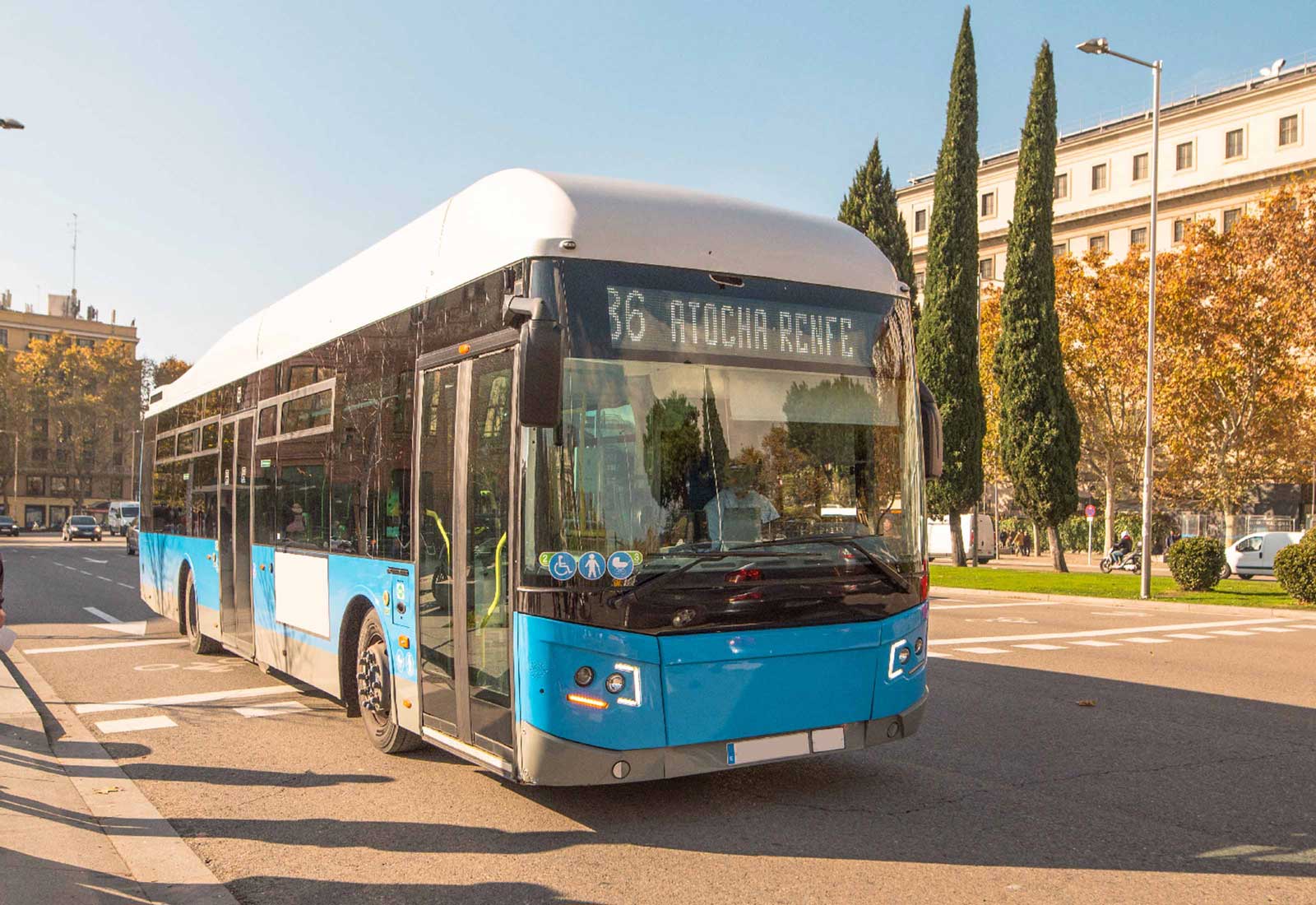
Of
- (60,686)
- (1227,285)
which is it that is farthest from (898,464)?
(1227,285)

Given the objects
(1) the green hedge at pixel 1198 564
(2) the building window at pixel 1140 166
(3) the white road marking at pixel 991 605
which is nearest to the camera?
(3) the white road marking at pixel 991 605

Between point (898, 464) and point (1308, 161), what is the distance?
2278 inches

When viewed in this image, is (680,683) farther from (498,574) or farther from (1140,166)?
(1140,166)

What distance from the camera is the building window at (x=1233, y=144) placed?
2311 inches

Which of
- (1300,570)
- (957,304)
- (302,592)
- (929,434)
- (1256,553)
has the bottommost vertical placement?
(1256,553)

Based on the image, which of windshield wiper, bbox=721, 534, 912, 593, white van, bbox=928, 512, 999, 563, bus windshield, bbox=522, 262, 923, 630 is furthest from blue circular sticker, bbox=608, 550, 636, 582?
white van, bbox=928, 512, 999, 563

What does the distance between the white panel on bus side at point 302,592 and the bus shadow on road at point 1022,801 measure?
94.0 inches

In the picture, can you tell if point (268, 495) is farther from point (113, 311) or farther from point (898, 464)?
point (113, 311)

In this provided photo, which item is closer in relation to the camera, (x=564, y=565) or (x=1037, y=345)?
(x=564, y=565)

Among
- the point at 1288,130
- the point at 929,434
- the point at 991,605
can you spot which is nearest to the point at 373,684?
the point at 929,434

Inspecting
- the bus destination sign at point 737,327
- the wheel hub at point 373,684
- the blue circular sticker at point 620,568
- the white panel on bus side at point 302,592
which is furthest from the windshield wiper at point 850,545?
the white panel on bus side at point 302,592

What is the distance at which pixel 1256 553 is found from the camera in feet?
120

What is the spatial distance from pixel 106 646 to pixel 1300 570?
64.0 ft

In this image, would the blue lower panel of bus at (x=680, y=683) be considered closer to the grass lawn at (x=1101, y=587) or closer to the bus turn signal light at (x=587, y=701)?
the bus turn signal light at (x=587, y=701)
